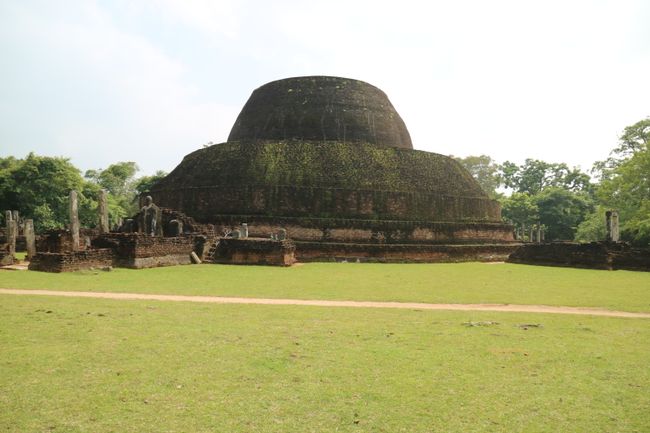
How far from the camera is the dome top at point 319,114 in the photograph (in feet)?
76.6

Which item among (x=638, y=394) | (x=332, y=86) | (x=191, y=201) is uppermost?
(x=332, y=86)

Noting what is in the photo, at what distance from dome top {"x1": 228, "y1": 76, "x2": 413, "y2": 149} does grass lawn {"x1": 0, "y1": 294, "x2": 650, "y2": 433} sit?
17848mm

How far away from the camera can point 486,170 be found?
2251 inches

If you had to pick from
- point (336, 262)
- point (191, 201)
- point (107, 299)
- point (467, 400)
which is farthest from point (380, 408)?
point (191, 201)

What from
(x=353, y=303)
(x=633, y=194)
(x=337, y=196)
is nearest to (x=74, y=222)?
(x=353, y=303)

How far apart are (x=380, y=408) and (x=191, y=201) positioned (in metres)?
17.4

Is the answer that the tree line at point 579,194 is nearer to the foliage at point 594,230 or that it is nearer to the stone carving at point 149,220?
the foliage at point 594,230

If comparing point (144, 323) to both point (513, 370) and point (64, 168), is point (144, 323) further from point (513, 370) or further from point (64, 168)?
point (64, 168)

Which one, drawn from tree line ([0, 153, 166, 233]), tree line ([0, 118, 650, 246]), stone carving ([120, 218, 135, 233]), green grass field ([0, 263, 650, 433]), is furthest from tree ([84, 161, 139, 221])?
green grass field ([0, 263, 650, 433])

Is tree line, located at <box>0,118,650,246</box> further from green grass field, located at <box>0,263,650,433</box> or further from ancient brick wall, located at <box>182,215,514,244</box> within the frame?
green grass field, located at <box>0,263,650,433</box>

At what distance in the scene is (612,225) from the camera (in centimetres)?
1848

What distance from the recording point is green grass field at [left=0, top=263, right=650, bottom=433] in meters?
3.03

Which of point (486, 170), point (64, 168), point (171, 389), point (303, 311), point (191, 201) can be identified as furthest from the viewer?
point (486, 170)

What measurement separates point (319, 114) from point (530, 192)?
3814 centimetres
